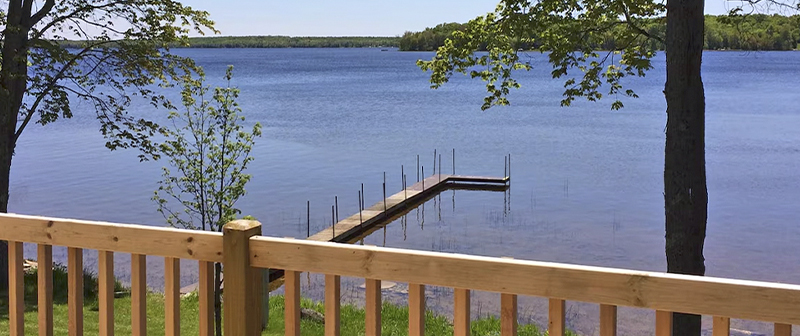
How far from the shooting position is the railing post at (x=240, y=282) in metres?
3.12

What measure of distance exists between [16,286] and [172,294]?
32.7 inches

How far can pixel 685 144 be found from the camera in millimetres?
6125

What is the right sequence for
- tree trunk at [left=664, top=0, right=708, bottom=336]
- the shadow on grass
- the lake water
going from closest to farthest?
1. tree trunk at [left=664, top=0, right=708, bottom=336]
2. the shadow on grass
3. the lake water

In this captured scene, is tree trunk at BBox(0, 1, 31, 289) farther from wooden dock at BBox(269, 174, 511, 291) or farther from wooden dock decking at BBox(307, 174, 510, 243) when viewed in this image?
wooden dock decking at BBox(307, 174, 510, 243)

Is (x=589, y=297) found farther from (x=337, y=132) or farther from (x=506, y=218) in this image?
(x=337, y=132)

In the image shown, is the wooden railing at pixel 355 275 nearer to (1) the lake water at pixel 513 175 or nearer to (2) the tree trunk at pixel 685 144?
(2) the tree trunk at pixel 685 144

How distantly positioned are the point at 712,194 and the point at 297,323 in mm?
26717

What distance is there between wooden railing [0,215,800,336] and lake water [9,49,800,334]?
280 inches

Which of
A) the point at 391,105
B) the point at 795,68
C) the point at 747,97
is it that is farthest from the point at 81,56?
the point at 795,68

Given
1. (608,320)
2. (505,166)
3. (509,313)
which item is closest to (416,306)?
(509,313)

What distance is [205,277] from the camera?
3197 mm

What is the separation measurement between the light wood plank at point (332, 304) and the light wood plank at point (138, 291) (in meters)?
0.77

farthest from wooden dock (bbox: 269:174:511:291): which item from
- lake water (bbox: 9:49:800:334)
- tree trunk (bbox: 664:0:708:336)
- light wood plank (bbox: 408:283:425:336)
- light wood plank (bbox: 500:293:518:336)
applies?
light wood plank (bbox: 500:293:518:336)

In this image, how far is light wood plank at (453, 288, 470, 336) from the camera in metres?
2.83
